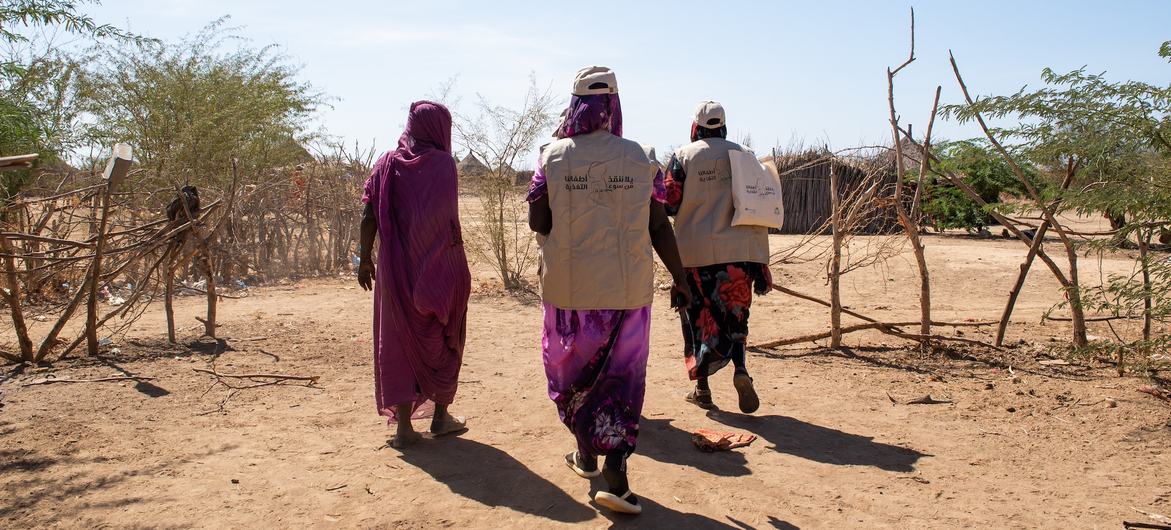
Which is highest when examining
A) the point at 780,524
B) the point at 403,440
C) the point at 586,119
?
the point at 586,119

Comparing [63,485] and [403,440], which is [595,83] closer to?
[403,440]

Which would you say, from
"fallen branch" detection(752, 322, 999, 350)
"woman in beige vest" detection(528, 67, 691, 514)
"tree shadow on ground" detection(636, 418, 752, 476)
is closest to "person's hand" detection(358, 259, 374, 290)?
"woman in beige vest" detection(528, 67, 691, 514)

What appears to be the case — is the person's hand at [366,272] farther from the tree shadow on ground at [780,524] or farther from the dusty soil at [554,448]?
the tree shadow on ground at [780,524]

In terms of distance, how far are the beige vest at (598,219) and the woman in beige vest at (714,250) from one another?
124cm

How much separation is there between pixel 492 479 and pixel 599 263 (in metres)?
1.08

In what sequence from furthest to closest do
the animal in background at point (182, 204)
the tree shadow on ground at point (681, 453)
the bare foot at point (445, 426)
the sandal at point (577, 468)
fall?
the animal in background at point (182, 204), the bare foot at point (445, 426), the tree shadow on ground at point (681, 453), the sandal at point (577, 468)

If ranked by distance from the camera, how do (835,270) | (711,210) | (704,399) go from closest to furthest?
(711,210) → (704,399) → (835,270)

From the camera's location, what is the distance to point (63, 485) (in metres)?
3.60

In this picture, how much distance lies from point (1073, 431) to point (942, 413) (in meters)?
0.63

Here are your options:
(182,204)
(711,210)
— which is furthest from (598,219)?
(182,204)

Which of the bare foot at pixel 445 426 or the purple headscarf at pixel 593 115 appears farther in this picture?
the bare foot at pixel 445 426

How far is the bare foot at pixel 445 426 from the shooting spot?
431cm

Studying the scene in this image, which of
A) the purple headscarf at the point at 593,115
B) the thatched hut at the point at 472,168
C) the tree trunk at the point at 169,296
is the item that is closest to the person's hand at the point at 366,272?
the purple headscarf at the point at 593,115

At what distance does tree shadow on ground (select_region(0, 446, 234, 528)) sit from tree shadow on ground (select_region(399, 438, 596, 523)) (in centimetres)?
100
